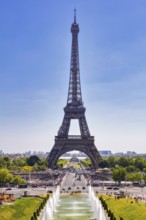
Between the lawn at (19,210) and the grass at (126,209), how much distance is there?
419 inches

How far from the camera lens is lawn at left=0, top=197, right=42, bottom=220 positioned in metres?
48.0

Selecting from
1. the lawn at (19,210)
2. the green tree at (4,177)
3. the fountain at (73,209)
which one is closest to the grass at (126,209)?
the fountain at (73,209)

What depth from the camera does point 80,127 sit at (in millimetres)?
113625

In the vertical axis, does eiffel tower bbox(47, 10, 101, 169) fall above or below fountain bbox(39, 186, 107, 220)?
above

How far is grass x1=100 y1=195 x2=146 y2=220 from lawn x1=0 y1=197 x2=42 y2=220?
10.6 meters

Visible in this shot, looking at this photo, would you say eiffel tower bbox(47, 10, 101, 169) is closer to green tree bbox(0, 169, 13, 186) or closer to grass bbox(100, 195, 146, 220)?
green tree bbox(0, 169, 13, 186)

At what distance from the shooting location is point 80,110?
112750 millimetres

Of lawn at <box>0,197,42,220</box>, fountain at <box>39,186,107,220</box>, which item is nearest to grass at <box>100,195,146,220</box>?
fountain at <box>39,186,107,220</box>

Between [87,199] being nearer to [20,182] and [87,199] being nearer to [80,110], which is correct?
[20,182]

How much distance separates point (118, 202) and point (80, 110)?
55566 millimetres

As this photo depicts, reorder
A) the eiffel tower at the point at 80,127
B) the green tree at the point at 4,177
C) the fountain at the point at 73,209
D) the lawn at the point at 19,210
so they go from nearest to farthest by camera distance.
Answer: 1. the fountain at the point at 73,209
2. the lawn at the point at 19,210
3. the green tree at the point at 4,177
4. the eiffel tower at the point at 80,127

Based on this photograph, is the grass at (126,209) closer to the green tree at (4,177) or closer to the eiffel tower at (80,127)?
the green tree at (4,177)

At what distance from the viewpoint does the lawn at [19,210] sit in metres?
48.0

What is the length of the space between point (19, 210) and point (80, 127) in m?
62.7
